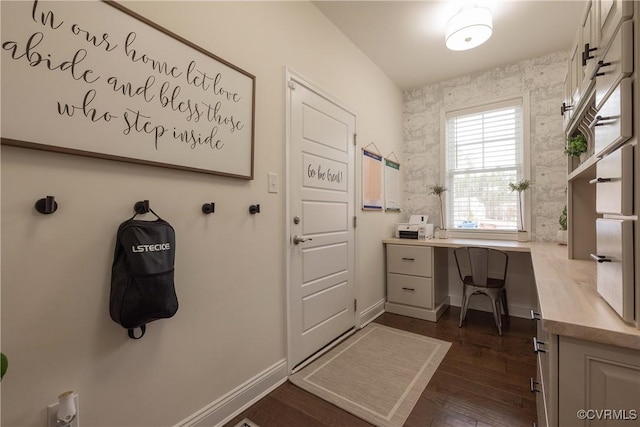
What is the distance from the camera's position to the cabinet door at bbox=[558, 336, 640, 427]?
2.37 ft

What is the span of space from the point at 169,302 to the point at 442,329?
247cm

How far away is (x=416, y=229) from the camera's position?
3.22 m

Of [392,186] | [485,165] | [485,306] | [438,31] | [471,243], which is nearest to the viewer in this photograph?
[438,31]

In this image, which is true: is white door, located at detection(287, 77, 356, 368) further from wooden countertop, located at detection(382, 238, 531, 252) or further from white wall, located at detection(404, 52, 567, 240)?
white wall, located at detection(404, 52, 567, 240)

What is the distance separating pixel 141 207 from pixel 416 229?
2757 mm

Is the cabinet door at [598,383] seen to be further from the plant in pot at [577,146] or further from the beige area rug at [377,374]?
the plant in pot at [577,146]

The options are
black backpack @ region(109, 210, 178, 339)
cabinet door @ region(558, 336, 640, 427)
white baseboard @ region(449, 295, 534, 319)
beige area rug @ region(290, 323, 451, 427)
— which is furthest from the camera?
white baseboard @ region(449, 295, 534, 319)

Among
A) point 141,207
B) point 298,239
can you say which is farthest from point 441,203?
point 141,207

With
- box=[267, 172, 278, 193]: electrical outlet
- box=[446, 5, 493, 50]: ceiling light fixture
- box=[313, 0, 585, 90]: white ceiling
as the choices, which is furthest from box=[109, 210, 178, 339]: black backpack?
box=[446, 5, 493, 50]: ceiling light fixture

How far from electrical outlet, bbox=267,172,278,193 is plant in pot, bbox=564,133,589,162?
1.99m

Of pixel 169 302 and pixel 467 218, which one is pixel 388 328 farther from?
pixel 169 302

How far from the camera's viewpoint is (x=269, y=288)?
6.01 ft

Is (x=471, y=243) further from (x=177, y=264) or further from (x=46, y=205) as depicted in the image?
(x=46, y=205)

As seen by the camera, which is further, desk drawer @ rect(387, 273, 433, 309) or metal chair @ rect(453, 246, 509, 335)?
desk drawer @ rect(387, 273, 433, 309)
